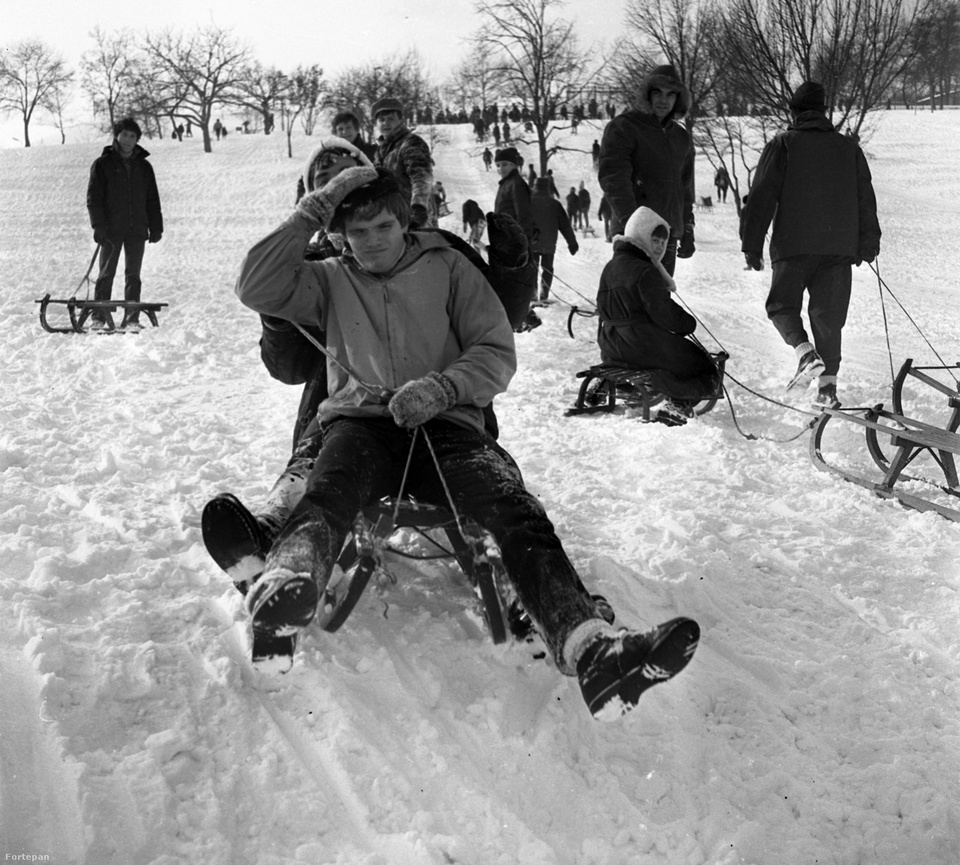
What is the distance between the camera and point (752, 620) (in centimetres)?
281

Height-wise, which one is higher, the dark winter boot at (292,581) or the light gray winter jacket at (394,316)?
the light gray winter jacket at (394,316)

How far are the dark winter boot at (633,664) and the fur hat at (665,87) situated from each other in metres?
4.45

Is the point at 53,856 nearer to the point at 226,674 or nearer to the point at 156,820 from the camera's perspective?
the point at 156,820

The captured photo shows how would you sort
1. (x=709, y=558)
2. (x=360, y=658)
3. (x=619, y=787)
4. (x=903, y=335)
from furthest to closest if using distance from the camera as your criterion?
→ 1. (x=903, y=335)
2. (x=709, y=558)
3. (x=360, y=658)
4. (x=619, y=787)

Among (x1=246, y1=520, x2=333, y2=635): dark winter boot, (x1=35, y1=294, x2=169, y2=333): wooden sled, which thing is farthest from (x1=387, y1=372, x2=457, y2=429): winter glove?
(x1=35, y1=294, x2=169, y2=333): wooden sled

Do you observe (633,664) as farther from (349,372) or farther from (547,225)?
(547,225)

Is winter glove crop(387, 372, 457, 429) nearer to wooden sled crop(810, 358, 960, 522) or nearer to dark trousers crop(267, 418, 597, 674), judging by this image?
dark trousers crop(267, 418, 597, 674)

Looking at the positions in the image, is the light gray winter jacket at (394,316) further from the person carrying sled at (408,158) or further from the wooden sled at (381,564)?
the person carrying sled at (408,158)

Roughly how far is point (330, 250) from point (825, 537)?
2352mm

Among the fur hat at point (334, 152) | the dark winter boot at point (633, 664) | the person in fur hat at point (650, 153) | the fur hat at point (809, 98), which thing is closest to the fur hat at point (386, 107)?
the person in fur hat at point (650, 153)

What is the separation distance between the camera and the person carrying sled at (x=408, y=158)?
226 inches

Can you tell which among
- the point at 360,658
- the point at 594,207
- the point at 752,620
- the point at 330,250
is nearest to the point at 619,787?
the point at 360,658

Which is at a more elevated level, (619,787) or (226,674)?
(226,674)

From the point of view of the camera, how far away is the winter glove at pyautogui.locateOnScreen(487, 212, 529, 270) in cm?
285
